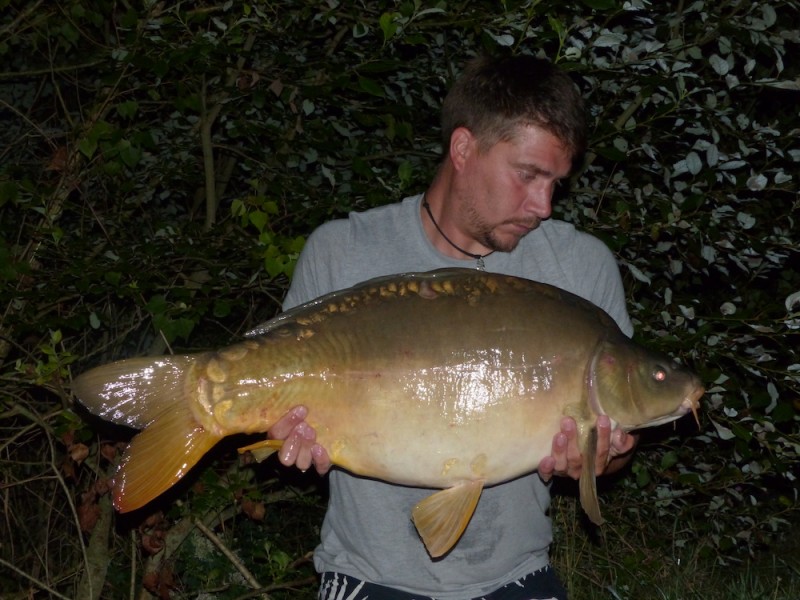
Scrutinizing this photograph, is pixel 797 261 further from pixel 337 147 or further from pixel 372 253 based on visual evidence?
pixel 372 253

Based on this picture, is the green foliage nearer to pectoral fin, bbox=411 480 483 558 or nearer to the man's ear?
the man's ear

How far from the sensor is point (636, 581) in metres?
3.62

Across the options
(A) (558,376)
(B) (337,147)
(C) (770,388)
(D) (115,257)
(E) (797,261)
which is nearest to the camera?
(A) (558,376)

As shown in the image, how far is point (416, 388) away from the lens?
189cm

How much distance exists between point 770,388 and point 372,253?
1363mm

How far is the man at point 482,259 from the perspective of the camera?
2109mm

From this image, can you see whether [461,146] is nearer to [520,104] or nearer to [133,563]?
[520,104]

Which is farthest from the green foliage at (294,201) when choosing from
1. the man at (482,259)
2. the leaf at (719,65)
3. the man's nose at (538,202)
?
the man's nose at (538,202)

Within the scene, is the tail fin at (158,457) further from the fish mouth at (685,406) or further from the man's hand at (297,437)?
the fish mouth at (685,406)

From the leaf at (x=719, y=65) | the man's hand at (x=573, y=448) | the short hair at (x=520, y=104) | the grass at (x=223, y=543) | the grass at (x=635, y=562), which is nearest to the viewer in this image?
the man's hand at (x=573, y=448)

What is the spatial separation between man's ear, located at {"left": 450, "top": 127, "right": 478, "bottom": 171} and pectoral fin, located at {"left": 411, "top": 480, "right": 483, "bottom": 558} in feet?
2.52

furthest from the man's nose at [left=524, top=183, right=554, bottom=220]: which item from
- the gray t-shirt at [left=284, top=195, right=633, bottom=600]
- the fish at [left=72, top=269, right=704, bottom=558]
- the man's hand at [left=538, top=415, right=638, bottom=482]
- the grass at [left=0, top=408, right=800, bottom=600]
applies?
the grass at [left=0, top=408, right=800, bottom=600]

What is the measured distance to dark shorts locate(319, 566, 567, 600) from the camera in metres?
2.09

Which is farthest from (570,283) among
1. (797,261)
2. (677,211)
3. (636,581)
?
(797,261)
